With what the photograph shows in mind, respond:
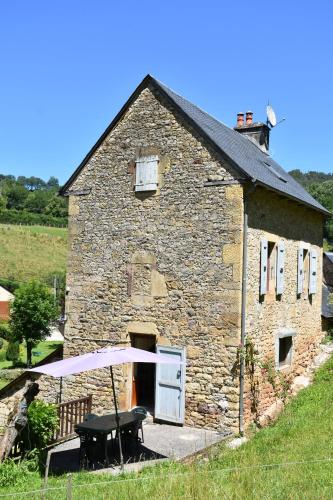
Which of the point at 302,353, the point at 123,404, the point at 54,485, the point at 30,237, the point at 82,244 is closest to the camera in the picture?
the point at 54,485

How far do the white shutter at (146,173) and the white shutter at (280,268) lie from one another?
12.1 feet

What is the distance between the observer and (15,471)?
860 cm

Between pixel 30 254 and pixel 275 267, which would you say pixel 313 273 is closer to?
pixel 275 267

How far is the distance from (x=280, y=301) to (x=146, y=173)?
4.92m

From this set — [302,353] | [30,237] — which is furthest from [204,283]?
[30,237]

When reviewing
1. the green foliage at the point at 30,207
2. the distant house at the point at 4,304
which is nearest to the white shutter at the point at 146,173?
the distant house at the point at 4,304

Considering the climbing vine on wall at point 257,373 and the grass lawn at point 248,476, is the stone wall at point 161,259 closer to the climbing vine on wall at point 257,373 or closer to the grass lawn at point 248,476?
the climbing vine on wall at point 257,373

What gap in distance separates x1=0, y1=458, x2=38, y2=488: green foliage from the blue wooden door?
3.41m

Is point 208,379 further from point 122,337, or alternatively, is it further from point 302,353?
point 302,353

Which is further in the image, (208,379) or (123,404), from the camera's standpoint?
(123,404)

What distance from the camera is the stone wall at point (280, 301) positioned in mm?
11852

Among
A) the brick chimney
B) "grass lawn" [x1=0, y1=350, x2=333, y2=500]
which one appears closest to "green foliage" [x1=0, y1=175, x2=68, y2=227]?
the brick chimney

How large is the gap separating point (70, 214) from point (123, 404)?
518 centimetres

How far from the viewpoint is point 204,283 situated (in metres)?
11.6
